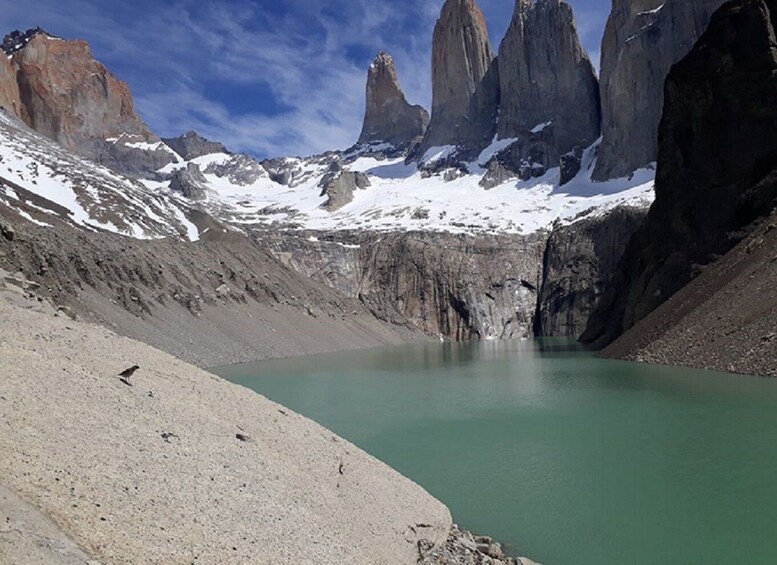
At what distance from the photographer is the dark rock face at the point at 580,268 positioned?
269 feet

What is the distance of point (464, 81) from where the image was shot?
5906 inches

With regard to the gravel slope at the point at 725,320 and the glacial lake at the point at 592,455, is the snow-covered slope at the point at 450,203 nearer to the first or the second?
the gravel slope at the point at 725,320

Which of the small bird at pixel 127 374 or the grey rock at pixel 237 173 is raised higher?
the grey rock at pixel 237 173

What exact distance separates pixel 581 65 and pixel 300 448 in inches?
5267

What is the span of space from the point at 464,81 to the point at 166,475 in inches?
6044

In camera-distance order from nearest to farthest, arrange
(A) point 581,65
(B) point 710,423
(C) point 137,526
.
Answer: (C) point 137,526 < (B) point 710,423 < (A) point 581,65

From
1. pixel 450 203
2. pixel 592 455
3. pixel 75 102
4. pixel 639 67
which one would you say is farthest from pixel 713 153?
pixel 75 102

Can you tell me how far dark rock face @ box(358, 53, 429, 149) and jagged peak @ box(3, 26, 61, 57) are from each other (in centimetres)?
8774

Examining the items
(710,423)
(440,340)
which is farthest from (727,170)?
(440,340)

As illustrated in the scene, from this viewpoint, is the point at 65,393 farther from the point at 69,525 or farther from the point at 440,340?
the point at 440,340

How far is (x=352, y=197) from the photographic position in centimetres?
12962

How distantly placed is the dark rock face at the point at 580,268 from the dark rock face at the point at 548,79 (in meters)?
43.3

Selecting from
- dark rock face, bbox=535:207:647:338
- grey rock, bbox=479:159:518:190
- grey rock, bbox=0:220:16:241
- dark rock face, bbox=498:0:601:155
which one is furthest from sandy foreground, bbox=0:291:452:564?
dark rock face, bbox=498:0:601:155

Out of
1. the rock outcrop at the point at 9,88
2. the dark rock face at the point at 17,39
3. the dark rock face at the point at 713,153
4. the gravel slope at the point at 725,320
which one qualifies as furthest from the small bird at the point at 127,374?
the dark rock face at the point at 17,39
